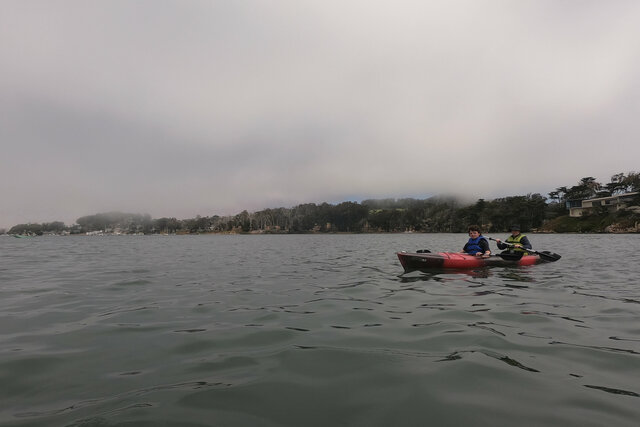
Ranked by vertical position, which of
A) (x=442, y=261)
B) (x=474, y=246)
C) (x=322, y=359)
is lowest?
(x=322, y=359)

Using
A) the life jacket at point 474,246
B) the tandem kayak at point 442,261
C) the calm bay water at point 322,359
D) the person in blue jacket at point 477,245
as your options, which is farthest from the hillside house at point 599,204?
the calm bay water at point 322,359

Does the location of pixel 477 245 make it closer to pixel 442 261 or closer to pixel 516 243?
pixel 442 261

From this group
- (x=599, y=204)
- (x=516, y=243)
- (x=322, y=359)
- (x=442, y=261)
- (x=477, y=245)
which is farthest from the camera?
(x=599, y=204)

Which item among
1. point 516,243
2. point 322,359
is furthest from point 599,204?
point 322,359

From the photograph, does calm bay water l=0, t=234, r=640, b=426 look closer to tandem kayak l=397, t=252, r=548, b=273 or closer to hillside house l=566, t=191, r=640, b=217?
tandem kayak l=397, t=252, r=548, b=273

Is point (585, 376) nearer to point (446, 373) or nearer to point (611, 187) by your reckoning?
point (446, 373)

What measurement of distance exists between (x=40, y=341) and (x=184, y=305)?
3.03 metres

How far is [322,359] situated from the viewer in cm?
471

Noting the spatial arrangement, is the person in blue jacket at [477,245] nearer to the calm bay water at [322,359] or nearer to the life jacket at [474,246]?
the life jacket at [474,246]

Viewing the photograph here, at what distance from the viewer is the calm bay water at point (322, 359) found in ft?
10.8

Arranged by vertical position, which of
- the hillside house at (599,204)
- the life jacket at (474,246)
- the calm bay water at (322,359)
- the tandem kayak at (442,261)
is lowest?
the calm bay water at (322,359)

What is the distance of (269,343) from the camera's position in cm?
539

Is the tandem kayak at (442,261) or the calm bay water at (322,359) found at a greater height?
the tandem kayak at (442,261)

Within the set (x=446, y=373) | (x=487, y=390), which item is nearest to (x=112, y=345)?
(x=446, y=373)
